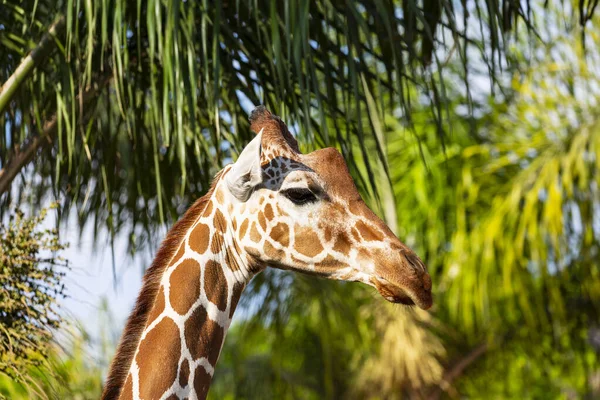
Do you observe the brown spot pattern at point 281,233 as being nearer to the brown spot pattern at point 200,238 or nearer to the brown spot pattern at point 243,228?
the brown spot pattern at point 243,228

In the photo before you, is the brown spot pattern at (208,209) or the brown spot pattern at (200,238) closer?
the brown spot pattern at (200,238)

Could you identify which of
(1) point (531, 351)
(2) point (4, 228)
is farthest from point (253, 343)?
(2) point (4, 228)

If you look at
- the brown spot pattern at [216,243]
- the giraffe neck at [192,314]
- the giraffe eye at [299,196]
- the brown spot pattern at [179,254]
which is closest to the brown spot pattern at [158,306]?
Answer: the giraffe neck at [192,314]

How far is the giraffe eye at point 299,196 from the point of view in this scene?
3.62 metres

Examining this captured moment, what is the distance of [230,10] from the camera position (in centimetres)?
594

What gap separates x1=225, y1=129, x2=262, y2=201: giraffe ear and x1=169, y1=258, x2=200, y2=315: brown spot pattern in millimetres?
336

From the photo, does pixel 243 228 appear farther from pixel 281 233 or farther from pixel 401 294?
pixel 401 294

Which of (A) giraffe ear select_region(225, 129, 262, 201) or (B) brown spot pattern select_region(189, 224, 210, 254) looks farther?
(B) brown spot pattern select_region(189, 224, 210, 254)

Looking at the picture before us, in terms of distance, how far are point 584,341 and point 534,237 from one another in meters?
3.27

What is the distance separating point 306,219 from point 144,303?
28.7 inches

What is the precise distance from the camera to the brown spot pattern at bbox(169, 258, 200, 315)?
355 centimetres

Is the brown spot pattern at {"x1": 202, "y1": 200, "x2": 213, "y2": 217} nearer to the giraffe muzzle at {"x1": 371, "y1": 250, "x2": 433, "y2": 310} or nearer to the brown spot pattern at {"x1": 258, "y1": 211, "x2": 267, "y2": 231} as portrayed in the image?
the brown spot pattern at {"x1": 258, "y1": 211, "x2": 267, "y2": 231}

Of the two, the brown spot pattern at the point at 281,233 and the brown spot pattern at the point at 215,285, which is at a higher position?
the brown spot pattern at the point at 281,233

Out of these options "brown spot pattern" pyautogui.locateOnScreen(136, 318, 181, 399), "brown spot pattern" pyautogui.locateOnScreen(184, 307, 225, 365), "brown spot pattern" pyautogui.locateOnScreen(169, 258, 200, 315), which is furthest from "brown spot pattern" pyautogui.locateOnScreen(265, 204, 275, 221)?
"brown spot pattern" pyautogui.locateOnScreen(136, 318, 181, 399)
